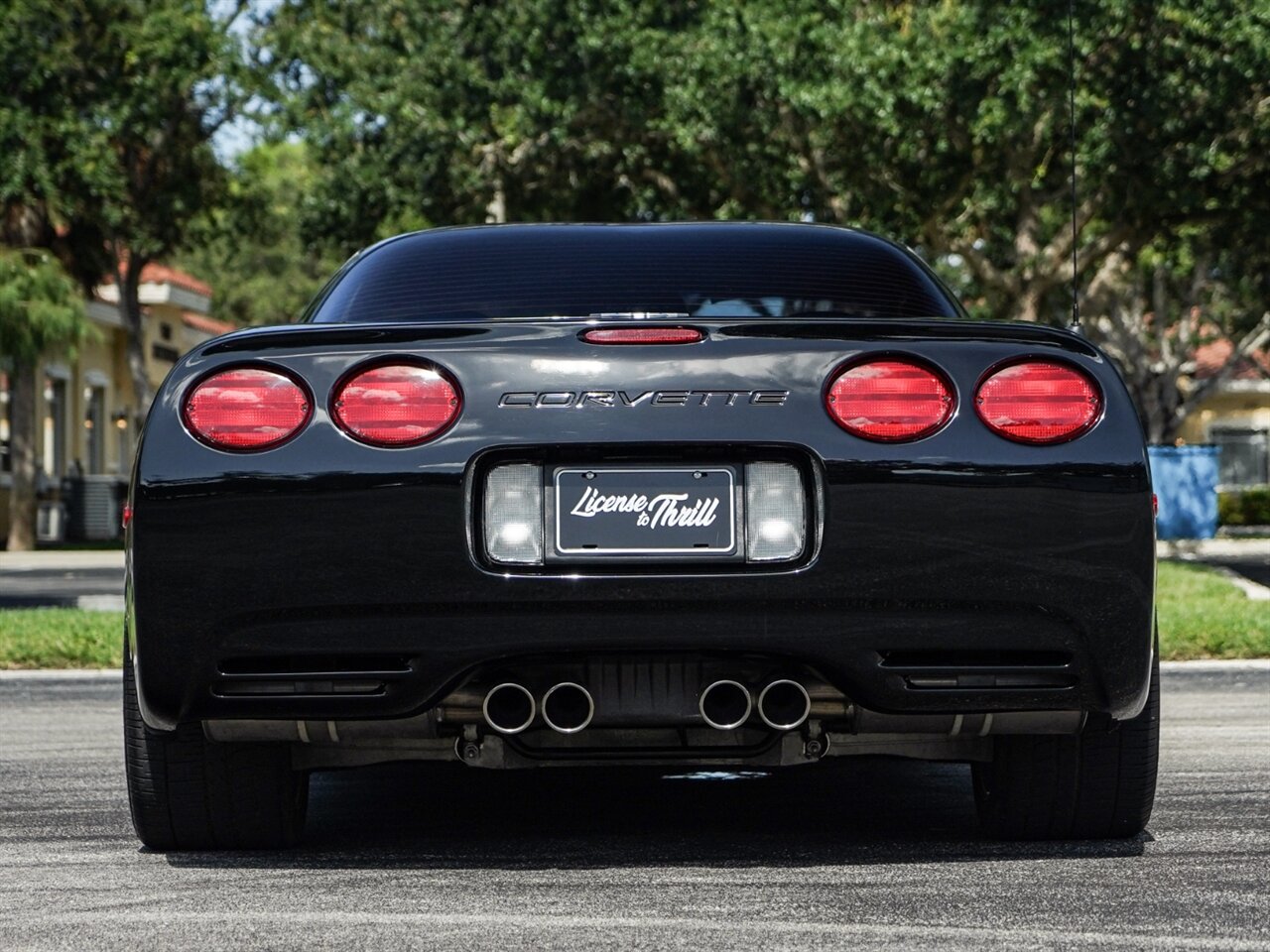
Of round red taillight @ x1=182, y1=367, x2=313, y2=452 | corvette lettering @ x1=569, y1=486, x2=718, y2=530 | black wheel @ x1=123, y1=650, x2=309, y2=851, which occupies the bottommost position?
black wheel @ x1=123, y1=650, x2=309, y2=851

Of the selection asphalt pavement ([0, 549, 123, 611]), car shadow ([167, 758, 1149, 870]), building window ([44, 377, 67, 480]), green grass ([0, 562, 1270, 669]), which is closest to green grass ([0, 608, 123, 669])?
green grass ([0, 562, 1270, 669])

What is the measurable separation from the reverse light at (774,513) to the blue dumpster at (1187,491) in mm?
24077

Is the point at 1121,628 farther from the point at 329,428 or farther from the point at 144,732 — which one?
the point at 144,732

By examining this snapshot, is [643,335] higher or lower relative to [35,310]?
higher

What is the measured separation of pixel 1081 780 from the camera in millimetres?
4547

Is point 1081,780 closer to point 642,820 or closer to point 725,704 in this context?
point 725,704

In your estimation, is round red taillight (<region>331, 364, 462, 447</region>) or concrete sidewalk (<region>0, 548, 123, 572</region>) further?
concrete sidewalk (<region>0, 548, 123, 572</region>)

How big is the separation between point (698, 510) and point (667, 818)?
1.40 metres

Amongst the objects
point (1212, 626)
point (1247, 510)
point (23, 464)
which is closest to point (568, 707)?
point (1212, 626)

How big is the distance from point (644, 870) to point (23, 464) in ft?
97.4

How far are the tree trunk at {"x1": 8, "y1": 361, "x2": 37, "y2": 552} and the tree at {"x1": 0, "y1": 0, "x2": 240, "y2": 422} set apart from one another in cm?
247

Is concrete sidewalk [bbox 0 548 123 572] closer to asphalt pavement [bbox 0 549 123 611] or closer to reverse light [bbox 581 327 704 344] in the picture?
asphalt pavement [bbox 0 549 123 611]

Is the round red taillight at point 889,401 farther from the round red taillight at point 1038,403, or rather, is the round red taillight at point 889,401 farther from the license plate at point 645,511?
the license plate at point 645,511

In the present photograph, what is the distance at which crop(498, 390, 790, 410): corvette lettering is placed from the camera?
4.08 m
